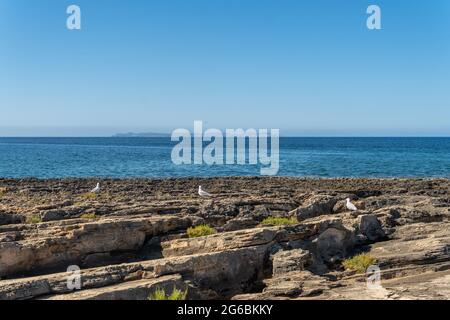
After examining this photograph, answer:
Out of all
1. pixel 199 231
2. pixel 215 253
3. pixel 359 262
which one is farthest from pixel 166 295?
pixel 359 262

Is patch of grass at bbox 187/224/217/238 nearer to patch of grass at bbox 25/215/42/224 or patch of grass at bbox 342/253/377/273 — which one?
patch of grass at bbox 342/253/377/273

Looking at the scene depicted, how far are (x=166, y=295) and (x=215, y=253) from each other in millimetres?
2253

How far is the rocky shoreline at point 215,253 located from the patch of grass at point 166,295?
0.61ft

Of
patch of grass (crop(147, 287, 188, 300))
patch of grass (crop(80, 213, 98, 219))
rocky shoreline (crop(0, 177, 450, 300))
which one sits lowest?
patch of grass (crop(147, 287, 188, 300))

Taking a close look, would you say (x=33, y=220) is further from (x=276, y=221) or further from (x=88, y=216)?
(x=276, y=221)

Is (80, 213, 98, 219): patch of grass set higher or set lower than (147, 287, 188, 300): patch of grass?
higher

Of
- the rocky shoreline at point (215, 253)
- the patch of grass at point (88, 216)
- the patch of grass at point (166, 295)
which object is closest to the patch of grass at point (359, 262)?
the rocky shoreline at point (215, 253)

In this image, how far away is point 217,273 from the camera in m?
13.5

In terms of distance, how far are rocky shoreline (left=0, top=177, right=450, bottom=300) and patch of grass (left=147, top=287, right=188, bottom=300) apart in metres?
0.19

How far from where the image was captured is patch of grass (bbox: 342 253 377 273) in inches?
562

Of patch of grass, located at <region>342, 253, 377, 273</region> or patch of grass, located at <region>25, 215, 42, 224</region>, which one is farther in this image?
patch of grass, located at <region>25, 215, 42, 224</region>

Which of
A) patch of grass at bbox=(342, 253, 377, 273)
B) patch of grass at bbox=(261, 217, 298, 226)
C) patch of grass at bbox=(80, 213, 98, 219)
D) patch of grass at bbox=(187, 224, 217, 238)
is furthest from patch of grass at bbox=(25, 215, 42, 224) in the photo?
patch of grass at bbox=(342, 253, 377, 273)
